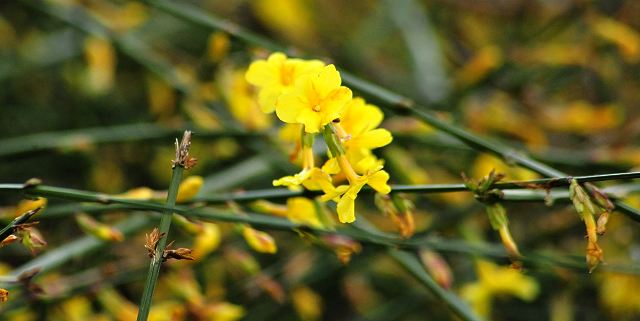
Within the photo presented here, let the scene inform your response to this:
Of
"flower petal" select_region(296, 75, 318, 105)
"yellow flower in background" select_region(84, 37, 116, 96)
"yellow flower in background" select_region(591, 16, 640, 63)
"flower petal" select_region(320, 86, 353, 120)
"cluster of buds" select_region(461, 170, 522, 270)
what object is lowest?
"cluster of buds" select_region(461, 170, 522, 270)

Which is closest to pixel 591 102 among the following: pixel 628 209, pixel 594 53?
pixel 594 53

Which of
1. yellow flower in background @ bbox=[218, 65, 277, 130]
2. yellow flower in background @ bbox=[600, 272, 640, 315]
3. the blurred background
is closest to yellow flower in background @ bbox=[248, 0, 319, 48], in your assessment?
the blurred background

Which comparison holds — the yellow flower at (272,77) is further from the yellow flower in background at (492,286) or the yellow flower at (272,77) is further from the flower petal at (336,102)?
the yellow flower in background at (492,286)

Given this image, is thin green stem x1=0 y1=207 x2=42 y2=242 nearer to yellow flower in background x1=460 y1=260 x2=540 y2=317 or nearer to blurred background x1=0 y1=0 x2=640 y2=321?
blurred background x1=0 y1=0 x2=640 y2=321

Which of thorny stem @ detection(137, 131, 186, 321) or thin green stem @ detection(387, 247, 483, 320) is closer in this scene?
thorny stem @ detection(137, 131, 186, 321)

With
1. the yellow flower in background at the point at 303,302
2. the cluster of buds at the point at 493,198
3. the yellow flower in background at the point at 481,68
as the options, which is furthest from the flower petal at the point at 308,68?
the yellow flower in background at the point at 481,68

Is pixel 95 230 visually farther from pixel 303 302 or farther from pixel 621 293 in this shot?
pixel 621 293

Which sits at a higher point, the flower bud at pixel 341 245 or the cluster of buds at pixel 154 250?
the flower bud at pixel 341 245
